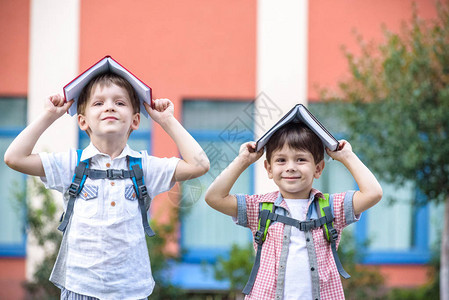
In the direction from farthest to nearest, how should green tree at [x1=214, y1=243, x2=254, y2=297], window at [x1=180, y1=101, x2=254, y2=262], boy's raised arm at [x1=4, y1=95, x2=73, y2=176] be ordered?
window at [x1=180, y1=101, x2=254, y2=262]
green tree at [x1=214, y1=243, x2=254, y2=297]
boy's raised arm at [x1=4, y1=95, x2=73, y2=176]

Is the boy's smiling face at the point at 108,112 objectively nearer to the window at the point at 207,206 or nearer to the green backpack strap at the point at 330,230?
the green backpack strap at the point at 330,230

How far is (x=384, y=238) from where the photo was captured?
287 inches

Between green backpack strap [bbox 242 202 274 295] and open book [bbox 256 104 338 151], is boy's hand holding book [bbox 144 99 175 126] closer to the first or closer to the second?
open book [bbox 256 104 338 151]

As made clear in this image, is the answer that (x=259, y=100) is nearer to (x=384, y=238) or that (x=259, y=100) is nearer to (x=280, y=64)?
(x=280, y=64)

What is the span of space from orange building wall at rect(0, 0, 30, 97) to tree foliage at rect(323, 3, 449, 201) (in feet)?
14.1

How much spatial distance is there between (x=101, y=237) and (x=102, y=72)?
0.88 m

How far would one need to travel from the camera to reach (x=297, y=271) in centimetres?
275

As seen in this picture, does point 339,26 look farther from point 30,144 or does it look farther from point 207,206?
point 30,144

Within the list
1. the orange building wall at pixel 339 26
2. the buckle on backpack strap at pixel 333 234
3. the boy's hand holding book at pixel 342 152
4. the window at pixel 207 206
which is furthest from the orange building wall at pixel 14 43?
the buckle on backpack strap at pixel 333 234

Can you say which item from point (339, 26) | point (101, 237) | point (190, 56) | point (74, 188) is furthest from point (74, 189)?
point (339, 26)

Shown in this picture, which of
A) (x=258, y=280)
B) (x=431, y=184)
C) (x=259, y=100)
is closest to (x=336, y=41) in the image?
(x=259, y=100)

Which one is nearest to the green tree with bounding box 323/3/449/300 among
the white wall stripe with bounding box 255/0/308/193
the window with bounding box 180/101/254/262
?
the white wall stripe with bounding box 255/0/308/193

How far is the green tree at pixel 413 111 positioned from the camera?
4930 mm

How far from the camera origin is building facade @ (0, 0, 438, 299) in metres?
6.63
